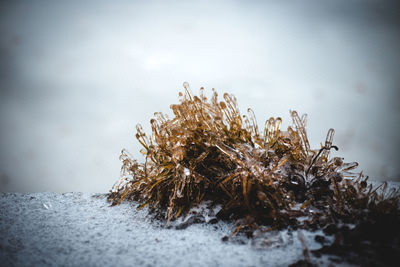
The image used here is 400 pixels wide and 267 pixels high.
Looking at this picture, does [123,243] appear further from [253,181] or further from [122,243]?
[253,181]

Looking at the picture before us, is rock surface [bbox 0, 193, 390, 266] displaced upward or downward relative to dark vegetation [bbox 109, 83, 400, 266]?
downward

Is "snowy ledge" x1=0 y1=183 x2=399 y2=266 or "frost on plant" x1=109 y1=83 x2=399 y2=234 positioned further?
A: "frost on plant" x1=109 y1=83 x2=399 y2=234

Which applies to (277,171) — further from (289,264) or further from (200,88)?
(200,88)

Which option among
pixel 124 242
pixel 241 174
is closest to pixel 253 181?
pixel 241 174

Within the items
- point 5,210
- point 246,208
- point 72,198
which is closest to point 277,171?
point 246,208

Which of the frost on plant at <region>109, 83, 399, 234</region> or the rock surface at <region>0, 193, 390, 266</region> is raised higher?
the frost on plant at <region>109, 83, 399, 234</region>

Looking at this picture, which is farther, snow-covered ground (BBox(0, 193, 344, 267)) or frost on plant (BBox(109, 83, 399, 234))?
frost on plant (BBox(109, 83, 399, 234))

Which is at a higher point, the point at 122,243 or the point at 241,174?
the point at 241,174
